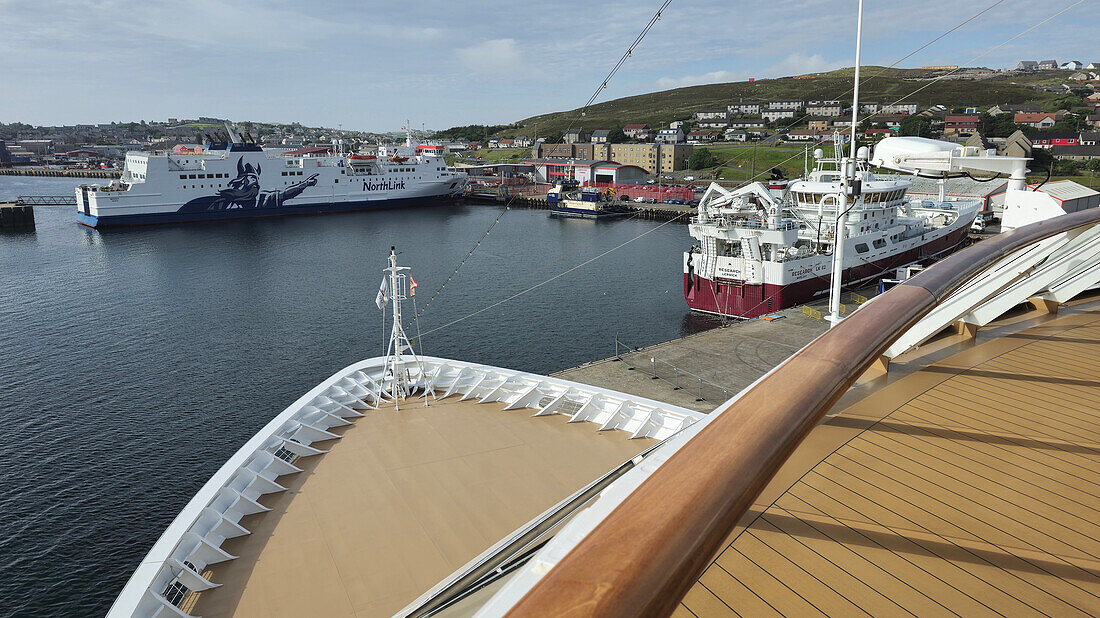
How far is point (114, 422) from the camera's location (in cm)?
1424

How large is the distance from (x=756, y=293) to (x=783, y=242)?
74.2 inches

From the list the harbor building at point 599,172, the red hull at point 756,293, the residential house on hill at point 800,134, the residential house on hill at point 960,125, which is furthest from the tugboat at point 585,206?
the residential house on hill at point 960,125

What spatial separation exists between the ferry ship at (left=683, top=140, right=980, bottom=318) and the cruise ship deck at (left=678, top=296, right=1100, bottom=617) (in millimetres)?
18169

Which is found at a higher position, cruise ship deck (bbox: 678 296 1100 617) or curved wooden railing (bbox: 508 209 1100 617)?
curved wooden railing (bbox: 508 209 1100 617)

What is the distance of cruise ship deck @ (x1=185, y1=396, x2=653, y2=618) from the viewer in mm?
5215

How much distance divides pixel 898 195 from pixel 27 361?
99.9 feet

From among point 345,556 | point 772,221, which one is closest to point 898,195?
point 772,221

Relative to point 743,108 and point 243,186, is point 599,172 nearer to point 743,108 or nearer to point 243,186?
point 243,186

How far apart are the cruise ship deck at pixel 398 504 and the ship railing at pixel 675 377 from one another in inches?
212

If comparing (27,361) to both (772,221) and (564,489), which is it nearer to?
(564,489)

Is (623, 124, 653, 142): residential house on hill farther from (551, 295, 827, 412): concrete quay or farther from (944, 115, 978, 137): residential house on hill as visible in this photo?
(551, 295, 827, 412): concrete quay

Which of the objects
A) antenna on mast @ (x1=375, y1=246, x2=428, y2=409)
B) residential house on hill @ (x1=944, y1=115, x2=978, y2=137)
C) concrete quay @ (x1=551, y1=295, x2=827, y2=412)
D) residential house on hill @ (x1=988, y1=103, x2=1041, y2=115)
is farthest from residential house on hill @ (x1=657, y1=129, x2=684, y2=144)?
antenna on mast @ (x1=375, y1=246, x2=428, y2=409)

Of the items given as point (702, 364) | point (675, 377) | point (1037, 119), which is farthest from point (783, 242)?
point (1037, 119)

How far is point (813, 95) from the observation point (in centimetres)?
12456
